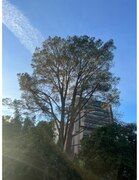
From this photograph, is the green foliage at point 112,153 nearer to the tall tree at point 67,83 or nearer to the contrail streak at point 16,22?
the contrail streak at point 16,22

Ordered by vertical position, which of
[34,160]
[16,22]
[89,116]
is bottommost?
[34,160]

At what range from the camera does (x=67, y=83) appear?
7926 mm

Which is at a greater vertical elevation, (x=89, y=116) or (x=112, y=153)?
(x=89, y=116)

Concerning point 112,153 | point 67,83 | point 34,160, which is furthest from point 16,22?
point 67,83

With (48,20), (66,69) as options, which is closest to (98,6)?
(48,20)

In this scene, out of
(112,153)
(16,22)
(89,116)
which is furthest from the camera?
(89,116)

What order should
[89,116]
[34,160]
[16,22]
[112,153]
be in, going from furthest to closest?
[89,116] < [112,153] < [34,160] < [16,22]

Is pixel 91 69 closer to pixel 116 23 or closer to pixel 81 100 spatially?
pixel 81 100

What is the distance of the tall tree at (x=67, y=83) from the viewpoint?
771 cm

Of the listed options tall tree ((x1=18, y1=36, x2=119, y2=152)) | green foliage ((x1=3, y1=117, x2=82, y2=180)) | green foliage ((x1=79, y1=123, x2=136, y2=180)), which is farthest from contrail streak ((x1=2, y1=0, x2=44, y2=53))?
tall tree ((x1=18, y1=36, x2=119, y2=152))

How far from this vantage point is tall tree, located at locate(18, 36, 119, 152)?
25.3 ft

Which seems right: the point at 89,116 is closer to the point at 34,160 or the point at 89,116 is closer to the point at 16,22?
the point at 34,160

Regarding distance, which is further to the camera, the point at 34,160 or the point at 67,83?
the point at 67,83

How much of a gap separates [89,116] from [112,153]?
336 cm
